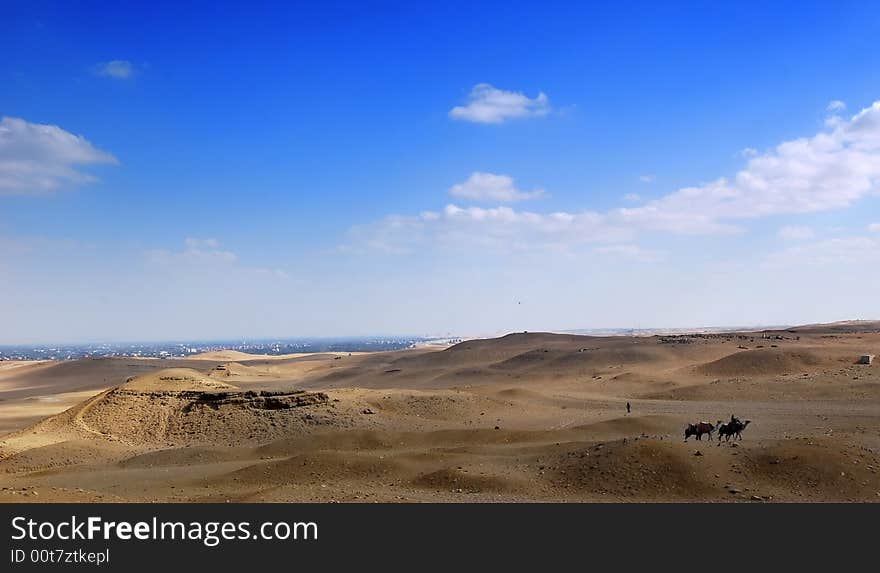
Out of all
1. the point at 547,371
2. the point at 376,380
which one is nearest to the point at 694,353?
the point at 547,371

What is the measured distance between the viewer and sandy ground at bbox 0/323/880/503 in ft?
52.8

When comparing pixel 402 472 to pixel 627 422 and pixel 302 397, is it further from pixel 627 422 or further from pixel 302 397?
pixel 302 397

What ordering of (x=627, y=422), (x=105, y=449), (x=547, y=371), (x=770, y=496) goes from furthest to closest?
(x=547, y=371)
(x=105, y=449)
(x=627, y=422)
(x=770, y=496)

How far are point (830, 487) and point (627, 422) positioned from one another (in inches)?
402

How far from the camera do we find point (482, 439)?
24.4 meters

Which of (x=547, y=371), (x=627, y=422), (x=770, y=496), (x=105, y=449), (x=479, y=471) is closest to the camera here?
(x=770, y=496)

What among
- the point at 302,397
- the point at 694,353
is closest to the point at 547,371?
the point at 694,353

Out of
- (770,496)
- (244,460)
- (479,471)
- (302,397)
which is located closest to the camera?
(770,496)

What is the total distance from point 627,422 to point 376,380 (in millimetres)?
36588

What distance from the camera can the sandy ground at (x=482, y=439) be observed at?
16.1m

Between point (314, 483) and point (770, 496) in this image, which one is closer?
point (770, 496)

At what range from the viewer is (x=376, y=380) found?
5912cm

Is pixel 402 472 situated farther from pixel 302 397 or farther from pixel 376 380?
pixel 376 380

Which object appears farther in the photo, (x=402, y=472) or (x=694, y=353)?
(x=694, y=353)
